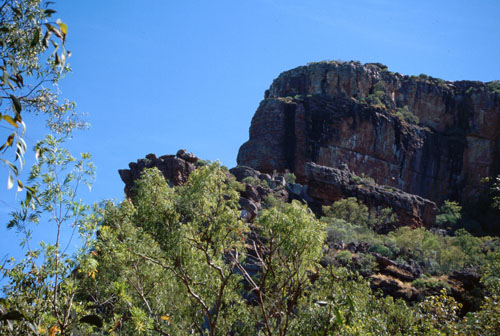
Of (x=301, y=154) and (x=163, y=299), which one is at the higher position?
(x=301, y=154)

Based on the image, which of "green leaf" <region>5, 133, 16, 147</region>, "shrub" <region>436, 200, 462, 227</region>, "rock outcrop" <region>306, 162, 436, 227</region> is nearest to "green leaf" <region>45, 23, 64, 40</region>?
"green leaf" <region>5, 133, 16, 147</region>

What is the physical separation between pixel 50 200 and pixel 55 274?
1.21 metres

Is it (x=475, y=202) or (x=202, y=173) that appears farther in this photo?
(x=475, y=202)

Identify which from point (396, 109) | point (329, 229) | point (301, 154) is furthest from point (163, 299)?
point (396, 109)

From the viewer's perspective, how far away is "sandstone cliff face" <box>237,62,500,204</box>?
66.7m

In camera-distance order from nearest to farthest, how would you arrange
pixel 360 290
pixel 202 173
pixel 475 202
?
pixel 202 173
pixel 360 290
pixel 475 202

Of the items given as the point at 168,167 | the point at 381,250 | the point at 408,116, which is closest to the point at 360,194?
the point at 381,250

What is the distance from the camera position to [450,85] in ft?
272

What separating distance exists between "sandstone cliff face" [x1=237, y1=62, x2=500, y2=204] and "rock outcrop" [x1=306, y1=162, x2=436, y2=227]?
28.4 ft

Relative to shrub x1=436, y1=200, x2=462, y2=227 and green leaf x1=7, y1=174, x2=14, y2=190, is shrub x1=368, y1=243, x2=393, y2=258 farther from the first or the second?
green leaf x1=7, y1=174, x2=14, y2=190

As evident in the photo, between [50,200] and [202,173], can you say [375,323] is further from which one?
[50,200]

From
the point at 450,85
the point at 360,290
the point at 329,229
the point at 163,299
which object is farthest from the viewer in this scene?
the point at 450,85

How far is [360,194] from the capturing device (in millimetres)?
54938

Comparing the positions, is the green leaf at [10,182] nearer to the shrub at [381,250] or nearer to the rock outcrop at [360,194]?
the shrub at [381,250]
